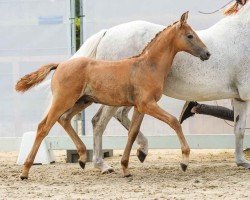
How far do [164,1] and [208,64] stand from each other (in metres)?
2.31

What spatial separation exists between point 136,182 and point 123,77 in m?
1.04

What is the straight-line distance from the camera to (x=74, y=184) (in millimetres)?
7496

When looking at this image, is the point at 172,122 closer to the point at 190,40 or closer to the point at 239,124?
the point at 190,40

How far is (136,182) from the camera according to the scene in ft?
24.8

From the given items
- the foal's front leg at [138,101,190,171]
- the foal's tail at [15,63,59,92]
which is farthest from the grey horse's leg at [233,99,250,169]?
the foal's tail at [15,63,59,92]

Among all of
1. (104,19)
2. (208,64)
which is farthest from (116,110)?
(104,19)

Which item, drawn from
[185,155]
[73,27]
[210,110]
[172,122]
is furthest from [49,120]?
[73,27]

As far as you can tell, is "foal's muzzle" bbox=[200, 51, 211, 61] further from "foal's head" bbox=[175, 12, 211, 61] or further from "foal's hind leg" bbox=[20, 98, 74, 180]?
"foal's hind leg" bbox=[20, 98, 74, 180]

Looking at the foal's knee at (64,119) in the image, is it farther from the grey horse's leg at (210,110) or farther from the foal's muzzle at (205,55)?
the grey horse's leg at (210,110)

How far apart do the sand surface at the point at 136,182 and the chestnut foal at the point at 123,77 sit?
1.30 ft

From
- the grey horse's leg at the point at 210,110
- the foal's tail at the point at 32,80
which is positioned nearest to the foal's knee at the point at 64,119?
the foal's tail at the point at 32,80

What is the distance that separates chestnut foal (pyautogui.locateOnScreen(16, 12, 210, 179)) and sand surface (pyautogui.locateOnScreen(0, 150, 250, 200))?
396mm

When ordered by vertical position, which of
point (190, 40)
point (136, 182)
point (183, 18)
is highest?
point (183, 18)

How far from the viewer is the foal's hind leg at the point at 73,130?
8094mm
